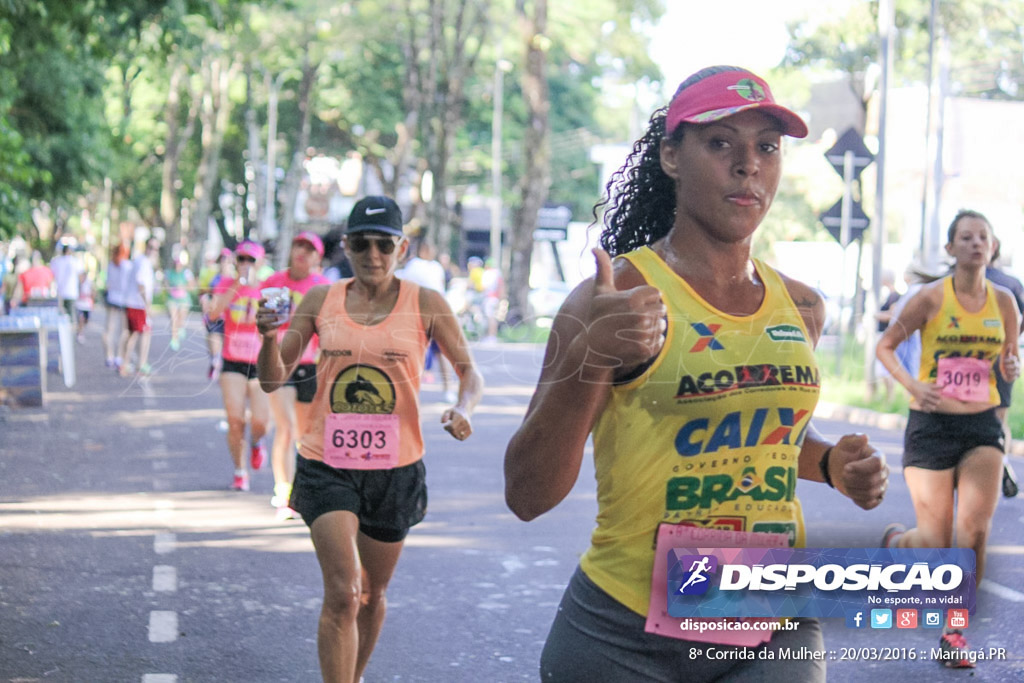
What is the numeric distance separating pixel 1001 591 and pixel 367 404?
13.0 ft

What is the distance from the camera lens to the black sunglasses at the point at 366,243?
533 centimetres

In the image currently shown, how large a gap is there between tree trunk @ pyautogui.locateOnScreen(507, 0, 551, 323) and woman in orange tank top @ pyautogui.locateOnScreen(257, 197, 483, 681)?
24.6 meters

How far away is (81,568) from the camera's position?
7758 mm

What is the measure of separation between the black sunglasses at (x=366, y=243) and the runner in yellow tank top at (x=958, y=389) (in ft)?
7.69

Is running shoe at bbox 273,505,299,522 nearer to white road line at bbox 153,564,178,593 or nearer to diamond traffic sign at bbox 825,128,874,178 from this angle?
white road line at bbox 153,564,178,593

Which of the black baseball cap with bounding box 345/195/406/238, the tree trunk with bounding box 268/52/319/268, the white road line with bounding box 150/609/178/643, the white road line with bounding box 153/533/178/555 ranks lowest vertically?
the white road line with bounding box 150/609/178/643

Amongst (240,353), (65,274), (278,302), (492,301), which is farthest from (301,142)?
(278,302)

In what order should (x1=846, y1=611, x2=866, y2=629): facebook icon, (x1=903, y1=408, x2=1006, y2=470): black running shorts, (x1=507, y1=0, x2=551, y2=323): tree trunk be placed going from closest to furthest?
(x1=846, y1=611, x2=866, y2=629): facebook icon < (x1=903, y1=408, x2=1006, y2=470): black running shorts < (x1=507, y1=0, x2=551, y2=323): tree trunk

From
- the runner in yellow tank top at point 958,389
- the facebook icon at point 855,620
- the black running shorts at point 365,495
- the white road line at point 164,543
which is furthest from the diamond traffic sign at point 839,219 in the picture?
the facebook icon at point 855,620

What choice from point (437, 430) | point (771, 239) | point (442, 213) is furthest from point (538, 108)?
point (771, 239)

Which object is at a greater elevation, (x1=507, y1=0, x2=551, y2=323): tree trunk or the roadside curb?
(x1=507, y1=0, x2=551, y2=323): tree trunk

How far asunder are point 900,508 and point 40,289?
17.0 m

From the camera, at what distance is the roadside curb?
659 inches

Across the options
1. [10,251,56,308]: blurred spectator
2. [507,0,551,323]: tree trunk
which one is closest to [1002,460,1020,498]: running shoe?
[10,251,56,308]: blurred spectator
